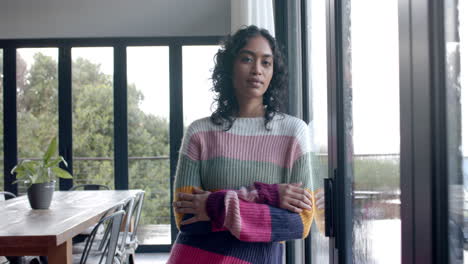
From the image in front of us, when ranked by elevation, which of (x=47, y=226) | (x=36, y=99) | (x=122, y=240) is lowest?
(x=122, y=240)

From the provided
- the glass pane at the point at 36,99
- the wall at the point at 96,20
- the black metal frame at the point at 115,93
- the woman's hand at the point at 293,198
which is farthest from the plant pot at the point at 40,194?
the wall at the point at 96,20

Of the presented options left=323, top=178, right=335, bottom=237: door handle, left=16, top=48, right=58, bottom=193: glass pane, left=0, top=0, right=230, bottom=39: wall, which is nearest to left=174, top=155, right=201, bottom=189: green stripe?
left=323, top=178, right=335, bottom=237: door handle

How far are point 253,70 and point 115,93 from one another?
3844mm

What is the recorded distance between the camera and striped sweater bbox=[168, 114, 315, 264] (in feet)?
3.69

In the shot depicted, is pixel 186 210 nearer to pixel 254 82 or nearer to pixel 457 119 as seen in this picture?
pixel 254 82

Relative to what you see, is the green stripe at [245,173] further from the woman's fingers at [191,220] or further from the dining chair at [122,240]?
the dining chair at [122,240]

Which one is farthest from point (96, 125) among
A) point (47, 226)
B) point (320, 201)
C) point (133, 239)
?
point (320, 201)

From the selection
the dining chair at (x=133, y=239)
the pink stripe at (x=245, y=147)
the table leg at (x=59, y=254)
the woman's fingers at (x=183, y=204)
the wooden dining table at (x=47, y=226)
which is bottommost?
the dining chair at (x=133, y=239)

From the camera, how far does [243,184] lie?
1.19m

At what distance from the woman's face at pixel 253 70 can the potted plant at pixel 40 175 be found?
1.86 meters

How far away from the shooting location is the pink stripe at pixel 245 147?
1.20 meters

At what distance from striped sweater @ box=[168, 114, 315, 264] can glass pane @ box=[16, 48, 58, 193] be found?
409 cm

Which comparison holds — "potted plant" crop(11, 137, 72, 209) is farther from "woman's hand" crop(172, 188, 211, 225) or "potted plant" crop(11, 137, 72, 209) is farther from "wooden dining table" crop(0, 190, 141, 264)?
"woman's hand" crop(172, 188, 211, 225)

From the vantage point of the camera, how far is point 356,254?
1.25 metres
